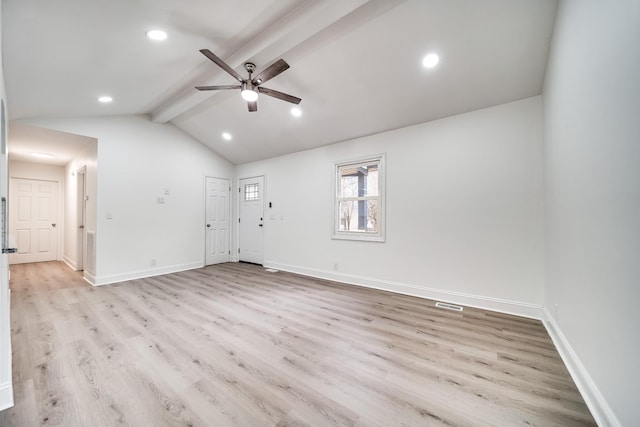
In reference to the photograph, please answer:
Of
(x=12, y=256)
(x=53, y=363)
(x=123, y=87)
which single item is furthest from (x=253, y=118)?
(x=12, y=256)

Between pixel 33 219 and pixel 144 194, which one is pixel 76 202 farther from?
pixel 144 194

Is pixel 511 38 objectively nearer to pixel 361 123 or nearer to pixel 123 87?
pixel 361 123

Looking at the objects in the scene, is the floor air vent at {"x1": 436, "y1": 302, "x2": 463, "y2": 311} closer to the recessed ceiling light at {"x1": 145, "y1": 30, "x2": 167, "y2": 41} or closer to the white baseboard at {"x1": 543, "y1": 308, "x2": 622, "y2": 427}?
the white baseboard at {"x1": 543, "y1": 308, "x2": 622, "y2": 427}

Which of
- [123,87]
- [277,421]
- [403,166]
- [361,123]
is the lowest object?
[277,421]

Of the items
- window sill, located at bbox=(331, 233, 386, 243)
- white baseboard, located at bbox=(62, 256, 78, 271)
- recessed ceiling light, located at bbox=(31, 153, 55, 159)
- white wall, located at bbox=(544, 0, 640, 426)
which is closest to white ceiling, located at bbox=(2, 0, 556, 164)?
white wall, located at bbox=(544, 0, 640, 426)

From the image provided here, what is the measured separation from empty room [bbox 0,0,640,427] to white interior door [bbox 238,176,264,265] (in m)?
0.57

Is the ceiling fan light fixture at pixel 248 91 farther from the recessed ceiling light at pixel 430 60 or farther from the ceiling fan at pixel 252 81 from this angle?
the recessed ceiling light at pixel 430 60

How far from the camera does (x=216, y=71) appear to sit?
3.30 meters

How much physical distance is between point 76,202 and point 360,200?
6139 mm

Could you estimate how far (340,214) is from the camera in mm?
4770

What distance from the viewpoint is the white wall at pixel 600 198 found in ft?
3.89

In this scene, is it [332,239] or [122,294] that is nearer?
[122,294]

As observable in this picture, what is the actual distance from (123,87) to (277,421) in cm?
425

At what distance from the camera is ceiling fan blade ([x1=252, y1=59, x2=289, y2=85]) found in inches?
98.0
